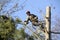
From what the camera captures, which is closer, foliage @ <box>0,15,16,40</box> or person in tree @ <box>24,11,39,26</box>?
person in tree @ <box>24,11,39,26</box>

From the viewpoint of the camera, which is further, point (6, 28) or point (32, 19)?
point (6, 28)

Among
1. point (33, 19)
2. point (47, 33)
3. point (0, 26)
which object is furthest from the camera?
point (0, 26)

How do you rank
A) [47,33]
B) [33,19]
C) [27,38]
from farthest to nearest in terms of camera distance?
[27,38] → [33,19] → [47,33]

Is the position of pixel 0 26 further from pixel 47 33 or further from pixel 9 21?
pixel 47 33

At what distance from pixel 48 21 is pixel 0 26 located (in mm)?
5898

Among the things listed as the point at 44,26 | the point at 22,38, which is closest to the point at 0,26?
the point at 22,38

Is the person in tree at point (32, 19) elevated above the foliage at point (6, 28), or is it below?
above

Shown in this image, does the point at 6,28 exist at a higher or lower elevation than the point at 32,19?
lower

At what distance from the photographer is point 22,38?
47.5 feet

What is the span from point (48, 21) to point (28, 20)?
3.46 ft

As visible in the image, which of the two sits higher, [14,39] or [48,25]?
[48,25]

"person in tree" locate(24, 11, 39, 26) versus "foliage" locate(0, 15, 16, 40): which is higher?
"person in tree" locate(24, 11, 39, 26)

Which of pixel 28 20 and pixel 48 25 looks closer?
pixel 48 25

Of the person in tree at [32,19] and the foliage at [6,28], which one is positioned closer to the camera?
the person in tree at [32,19]
